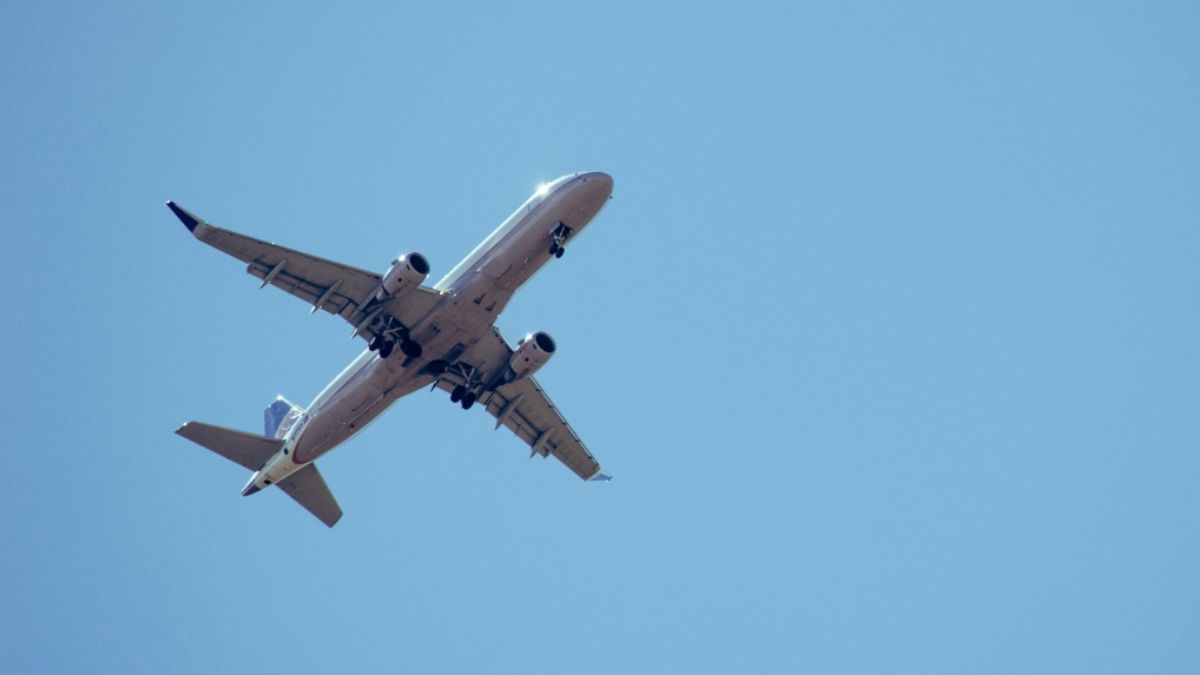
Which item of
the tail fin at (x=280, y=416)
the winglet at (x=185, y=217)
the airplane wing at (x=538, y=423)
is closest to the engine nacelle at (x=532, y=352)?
the airplane wing at (x=538, y=423)

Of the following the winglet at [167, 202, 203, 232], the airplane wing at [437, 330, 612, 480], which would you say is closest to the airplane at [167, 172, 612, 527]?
the winglet at [167, 202, 203, 232]

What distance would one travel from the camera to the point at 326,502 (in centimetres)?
6619

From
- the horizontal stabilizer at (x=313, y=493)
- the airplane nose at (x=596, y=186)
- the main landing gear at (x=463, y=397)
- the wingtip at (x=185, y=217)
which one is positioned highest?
the airplane nose at (x=596, y=186)

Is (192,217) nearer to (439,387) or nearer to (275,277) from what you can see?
(275,277)

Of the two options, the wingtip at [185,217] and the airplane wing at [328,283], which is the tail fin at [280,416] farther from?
the wingtip at [185,217]

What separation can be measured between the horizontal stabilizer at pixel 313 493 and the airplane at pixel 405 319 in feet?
0.36

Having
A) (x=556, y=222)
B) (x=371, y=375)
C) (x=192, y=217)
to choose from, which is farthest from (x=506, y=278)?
(x=192, y=217)

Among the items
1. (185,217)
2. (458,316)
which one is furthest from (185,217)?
(458,316)

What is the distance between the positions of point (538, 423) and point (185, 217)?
18.9m

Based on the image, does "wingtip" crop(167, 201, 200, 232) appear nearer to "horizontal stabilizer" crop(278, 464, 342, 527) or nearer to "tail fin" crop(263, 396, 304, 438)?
"tail fin" crop(263, 396, 304, 438)

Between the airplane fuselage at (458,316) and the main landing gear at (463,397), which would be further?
the main landing gear at (463,397)

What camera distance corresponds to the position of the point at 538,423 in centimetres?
6812

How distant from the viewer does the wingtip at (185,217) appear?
5603 centimetres

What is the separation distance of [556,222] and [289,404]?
52.5ft
